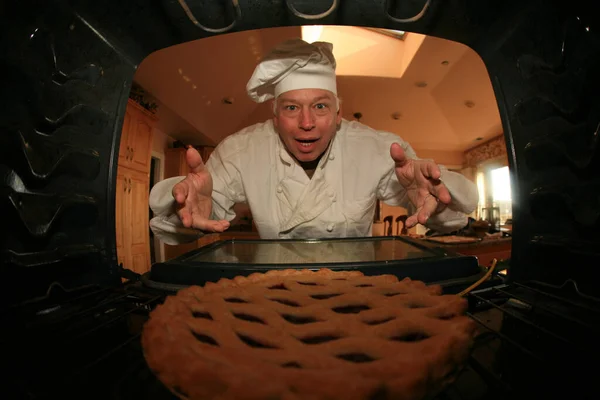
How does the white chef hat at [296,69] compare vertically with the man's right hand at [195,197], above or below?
above

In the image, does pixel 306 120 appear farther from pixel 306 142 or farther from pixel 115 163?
pixel 115 163

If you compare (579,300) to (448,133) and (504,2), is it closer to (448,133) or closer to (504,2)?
(504,2)

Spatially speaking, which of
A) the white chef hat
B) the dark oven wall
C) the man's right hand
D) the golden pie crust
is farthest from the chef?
the golden pie crust

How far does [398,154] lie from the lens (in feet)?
2.41

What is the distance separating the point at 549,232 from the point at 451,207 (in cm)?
45

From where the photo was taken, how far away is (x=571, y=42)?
1.39ft

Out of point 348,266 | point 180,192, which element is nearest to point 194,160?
point 180,192

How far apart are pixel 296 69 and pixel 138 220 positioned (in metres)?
2.46

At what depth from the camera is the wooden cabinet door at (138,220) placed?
9.26ft

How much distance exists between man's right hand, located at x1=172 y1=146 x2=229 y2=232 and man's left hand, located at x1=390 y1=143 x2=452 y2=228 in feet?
1.37

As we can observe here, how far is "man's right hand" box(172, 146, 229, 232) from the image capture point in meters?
0.66

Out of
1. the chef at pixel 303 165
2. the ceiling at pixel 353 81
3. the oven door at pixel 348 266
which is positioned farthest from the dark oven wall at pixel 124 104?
the ceiling at pixel 353 81

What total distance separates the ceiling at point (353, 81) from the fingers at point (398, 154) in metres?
2.02

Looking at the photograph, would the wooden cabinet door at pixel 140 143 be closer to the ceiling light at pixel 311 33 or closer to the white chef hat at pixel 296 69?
the ceiling light at pixel 311 33
